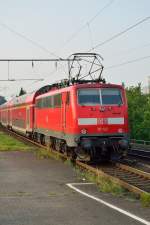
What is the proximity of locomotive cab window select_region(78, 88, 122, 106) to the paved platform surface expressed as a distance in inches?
131

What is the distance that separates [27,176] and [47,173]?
39.9 inches

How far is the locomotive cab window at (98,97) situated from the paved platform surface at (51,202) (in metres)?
3.33

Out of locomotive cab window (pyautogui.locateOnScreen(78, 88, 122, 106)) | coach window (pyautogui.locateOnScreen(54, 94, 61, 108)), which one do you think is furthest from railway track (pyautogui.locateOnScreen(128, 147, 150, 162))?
coach window (pyautogui.locateOnScreen(54, 94, 61, 108))

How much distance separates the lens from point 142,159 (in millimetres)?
23906

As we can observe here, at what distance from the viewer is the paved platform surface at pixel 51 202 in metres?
9.90

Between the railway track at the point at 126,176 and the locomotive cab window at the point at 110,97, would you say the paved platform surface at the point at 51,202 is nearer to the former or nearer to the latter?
the railway track at the point at 126,176

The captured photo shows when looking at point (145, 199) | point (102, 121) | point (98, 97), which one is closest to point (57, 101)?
point (98, 97)

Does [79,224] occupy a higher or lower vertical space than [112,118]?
lower

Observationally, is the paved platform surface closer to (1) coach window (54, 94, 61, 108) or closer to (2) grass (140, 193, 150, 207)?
(2) grass (140, 193, 150, 207)

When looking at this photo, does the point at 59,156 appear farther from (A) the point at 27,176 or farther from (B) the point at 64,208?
(B) the point at 64,208

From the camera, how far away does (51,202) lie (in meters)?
12.0

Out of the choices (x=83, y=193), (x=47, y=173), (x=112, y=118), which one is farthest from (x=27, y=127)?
(x=83, y=193)

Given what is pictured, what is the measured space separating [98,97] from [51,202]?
9447mm

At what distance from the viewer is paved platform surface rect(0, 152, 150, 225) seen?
32.5ft
